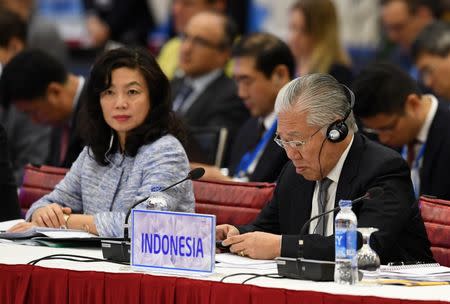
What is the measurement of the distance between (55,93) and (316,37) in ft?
5.95

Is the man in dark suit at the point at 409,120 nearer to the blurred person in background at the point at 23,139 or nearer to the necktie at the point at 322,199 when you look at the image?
the necktie at the point at 322,199

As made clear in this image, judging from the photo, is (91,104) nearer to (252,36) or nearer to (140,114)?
(140,114)

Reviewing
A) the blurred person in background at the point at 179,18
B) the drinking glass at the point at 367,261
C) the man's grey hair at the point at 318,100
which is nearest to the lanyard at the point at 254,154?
the man's grey hair at the point at 318,100

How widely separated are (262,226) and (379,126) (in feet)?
3.68

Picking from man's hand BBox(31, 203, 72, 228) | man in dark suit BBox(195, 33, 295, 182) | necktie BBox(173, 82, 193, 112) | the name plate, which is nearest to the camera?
the name plate

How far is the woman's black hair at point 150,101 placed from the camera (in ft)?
15.9

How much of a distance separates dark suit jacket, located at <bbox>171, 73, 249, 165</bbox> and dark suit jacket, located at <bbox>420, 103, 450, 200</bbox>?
1.76 meters

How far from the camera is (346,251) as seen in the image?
370 centimetres

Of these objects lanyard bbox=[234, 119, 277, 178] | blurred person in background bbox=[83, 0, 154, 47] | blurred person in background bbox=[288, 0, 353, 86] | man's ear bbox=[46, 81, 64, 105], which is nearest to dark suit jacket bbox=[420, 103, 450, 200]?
lanyard bbox=[234, 119, 277, 178]

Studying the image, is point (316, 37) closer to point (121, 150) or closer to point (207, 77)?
point (207, 77)

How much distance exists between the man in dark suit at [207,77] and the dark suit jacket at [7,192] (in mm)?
2153

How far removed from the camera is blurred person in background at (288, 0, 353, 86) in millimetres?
7344

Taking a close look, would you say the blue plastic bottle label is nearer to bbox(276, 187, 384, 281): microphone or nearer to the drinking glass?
bbox(276, 187, 384, 281): microphone

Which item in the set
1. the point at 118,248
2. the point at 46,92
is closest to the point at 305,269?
the point at 118,248
